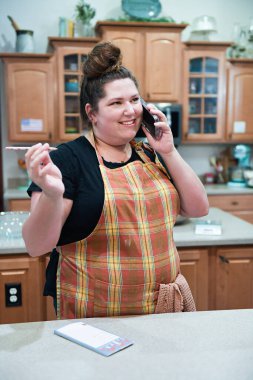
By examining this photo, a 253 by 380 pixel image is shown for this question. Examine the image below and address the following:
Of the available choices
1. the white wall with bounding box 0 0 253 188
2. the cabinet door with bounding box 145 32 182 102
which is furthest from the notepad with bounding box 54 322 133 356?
the white wall with bounding box 0 0 253 188

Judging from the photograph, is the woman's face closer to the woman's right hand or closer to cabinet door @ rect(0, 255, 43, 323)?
the woman's right hand

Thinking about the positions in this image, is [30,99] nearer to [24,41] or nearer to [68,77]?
[68,77]

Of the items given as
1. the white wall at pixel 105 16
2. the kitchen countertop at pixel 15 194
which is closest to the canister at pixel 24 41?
the white wall at pixel 105 16

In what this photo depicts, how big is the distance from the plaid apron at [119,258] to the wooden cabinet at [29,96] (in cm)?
294

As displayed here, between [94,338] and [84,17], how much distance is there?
3709 millimetres

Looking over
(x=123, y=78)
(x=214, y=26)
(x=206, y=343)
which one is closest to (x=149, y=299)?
(x=206, y=343)

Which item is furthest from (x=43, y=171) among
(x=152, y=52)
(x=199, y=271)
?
(x=152, y=52)

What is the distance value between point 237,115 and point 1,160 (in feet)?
7.91

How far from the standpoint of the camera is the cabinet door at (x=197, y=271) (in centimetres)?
220

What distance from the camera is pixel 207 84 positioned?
14.4 ft

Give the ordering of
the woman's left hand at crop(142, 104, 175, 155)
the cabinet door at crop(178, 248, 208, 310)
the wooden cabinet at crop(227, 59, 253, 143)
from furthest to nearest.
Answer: the wooden cabinet at crop(227, 59, 253, 143), the cabinet door at crop(178, 248, 208, 310), the woman's left hand at crop(142, 104, 175, 155)

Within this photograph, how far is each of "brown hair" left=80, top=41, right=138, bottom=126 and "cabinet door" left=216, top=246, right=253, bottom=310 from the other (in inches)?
48.9

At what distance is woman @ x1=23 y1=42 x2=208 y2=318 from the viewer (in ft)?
4.16

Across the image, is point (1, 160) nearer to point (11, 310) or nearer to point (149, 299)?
point (11, 310)
